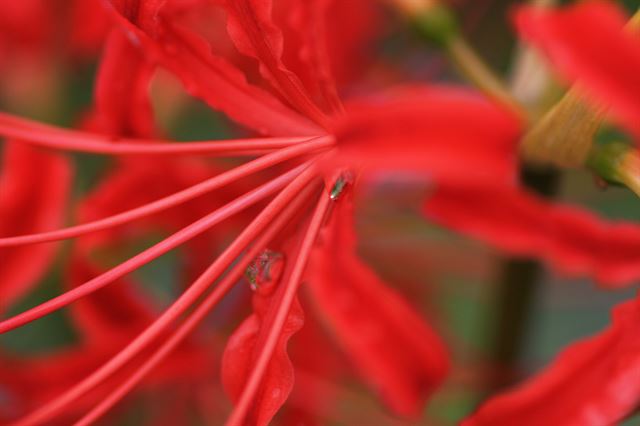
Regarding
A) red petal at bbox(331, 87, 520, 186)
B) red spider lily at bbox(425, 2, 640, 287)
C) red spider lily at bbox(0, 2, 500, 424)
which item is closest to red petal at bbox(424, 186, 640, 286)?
red spider lily at bbox(425, 2, 640, 287)

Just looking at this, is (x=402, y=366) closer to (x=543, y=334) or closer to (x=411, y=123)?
(x=411, y=123)

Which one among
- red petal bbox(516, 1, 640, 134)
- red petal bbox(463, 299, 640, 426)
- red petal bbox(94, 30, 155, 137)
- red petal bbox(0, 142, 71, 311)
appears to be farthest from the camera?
red petal bbox(0, 142, 71, 311)

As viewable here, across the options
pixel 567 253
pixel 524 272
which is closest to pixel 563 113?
pixel 567 253

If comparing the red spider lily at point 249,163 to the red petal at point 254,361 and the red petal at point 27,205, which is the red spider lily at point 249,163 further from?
the red petal at point 27,205

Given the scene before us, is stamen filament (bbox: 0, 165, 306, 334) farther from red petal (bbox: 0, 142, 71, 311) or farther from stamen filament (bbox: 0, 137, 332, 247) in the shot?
red petal (bbox: 0, 142, 71, 311)

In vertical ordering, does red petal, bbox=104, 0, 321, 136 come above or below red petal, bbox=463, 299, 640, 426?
above

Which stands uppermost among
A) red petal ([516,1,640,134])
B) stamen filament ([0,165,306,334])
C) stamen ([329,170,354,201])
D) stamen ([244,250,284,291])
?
red petal ([516,1,640,134])

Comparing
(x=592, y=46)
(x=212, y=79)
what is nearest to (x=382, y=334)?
(x=212, y=79)
